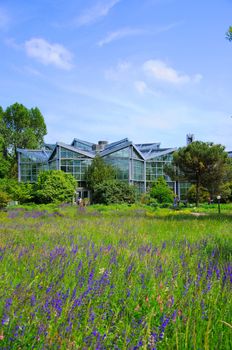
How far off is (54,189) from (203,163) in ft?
48.8

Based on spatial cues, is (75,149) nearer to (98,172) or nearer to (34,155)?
(98,172)

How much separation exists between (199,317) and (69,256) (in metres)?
2.13

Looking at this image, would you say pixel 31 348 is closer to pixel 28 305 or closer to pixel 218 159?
pixel 28 305

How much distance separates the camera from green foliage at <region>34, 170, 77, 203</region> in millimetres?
39981

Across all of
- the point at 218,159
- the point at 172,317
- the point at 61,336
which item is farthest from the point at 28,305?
the point at 218,159

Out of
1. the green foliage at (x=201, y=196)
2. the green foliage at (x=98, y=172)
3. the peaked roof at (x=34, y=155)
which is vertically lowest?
the green foliage at (x=201, y=196)

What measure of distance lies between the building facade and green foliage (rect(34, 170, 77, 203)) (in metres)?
6.24

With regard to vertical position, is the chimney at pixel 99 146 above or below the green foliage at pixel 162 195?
A: above

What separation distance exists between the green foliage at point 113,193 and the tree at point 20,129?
2151cm

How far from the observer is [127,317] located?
8.60 feet

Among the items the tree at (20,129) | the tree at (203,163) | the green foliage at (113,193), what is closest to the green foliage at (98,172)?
the green foliage at (113,193)

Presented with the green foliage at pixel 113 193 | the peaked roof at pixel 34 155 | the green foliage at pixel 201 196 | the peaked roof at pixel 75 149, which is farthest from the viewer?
the peaked roof at pixel 34 155

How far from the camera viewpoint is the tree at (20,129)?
58.8 metres

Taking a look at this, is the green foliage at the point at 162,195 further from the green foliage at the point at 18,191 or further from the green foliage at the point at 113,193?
the green foliage at the point at 18,191
